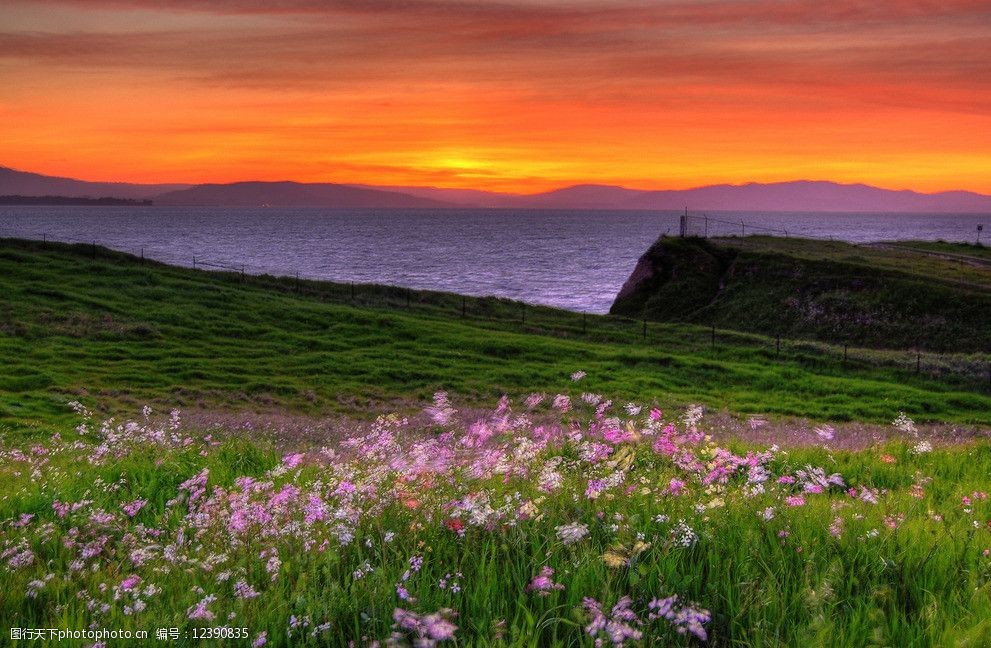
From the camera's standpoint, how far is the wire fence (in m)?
43.8

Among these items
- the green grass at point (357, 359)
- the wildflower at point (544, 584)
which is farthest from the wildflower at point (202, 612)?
the green grass at point (357, 359)

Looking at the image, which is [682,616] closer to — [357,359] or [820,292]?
[357,359]

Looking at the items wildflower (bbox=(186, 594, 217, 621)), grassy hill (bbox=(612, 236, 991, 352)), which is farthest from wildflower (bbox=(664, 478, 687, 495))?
grassy hill (bbox=(612, 236, 991, 352))

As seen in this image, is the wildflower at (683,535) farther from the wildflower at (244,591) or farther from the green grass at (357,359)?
the green grass at (357,359)

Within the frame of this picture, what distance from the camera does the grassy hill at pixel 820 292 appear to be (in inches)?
2066

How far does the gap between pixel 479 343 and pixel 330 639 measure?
43.1m

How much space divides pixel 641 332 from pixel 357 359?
947 inches

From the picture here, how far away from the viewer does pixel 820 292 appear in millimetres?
59344

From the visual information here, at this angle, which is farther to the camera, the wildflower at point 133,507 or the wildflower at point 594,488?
the wildflower at point 133,507

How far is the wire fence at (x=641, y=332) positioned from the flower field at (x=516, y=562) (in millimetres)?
41327

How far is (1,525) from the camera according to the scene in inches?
264

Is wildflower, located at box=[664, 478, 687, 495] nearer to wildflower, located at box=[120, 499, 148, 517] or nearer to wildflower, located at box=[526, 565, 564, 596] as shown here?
wildflower, located at box=[526, 565, 564, 596]

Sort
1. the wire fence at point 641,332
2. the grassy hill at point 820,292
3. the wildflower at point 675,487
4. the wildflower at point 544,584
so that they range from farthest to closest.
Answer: the grassy hill at point 820,292 → the wire fence at point 641,332 → the wildflower at point 675,487 → the wildflower at point 544,584

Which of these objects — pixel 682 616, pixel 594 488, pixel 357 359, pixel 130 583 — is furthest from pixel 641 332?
pixel 682 616
